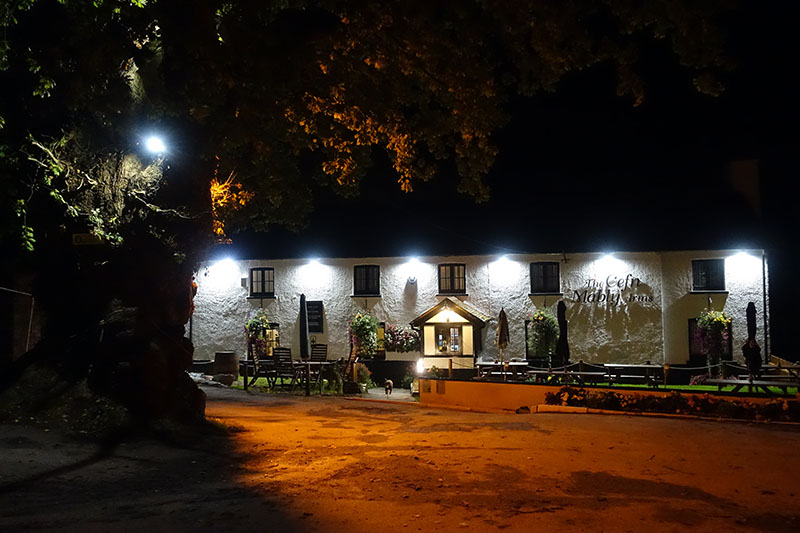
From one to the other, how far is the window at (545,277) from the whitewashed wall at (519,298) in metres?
0.24

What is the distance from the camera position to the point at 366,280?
89.6 ft

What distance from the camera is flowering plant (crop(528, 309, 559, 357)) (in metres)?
25.1

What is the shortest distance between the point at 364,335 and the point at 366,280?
8.27ft

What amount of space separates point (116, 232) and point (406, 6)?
623cm

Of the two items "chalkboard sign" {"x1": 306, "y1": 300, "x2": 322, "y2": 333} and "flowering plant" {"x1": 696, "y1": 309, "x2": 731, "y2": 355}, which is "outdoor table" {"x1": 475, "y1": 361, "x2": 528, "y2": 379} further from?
"chalkboard sign" {"x1": 306, "y1": 300, "x2": 322, "y2": 333}

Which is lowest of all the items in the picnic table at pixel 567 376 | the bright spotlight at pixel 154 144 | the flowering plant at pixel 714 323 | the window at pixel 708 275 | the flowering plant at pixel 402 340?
the picnic table at pixel 567 376

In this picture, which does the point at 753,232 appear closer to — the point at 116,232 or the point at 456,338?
the point at 456,338

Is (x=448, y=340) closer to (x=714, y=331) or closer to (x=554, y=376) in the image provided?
(x=554, y=376)

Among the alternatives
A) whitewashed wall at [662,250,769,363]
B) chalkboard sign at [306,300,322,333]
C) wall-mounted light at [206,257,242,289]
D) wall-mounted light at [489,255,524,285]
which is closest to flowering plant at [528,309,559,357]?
wall-mounted light at [489,255,524,285]

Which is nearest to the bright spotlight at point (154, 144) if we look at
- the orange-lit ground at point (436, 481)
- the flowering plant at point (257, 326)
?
the orange-lit ground at point (436, 481)

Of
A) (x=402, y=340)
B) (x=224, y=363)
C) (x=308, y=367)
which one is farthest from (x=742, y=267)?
(x=224, y=363)

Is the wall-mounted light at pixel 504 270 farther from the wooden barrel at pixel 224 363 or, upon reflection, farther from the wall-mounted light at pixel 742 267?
the wooden barrel at pixel 224 363

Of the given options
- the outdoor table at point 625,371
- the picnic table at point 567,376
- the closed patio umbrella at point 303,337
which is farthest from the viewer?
the closed patio umbrella at point 303,337

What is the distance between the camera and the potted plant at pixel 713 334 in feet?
79.1
